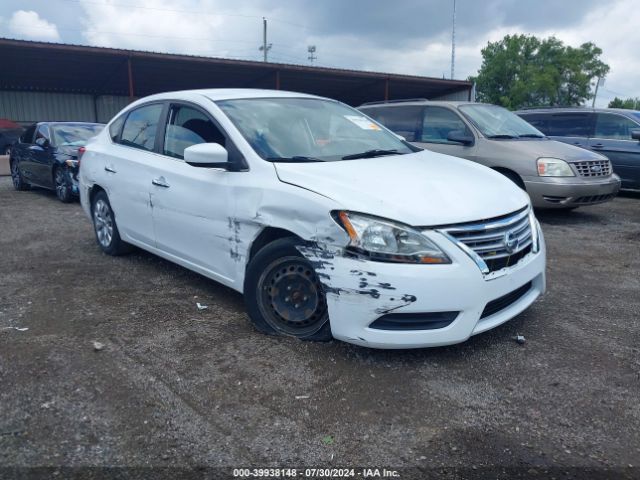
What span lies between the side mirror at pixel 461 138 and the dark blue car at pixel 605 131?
3.41 metres

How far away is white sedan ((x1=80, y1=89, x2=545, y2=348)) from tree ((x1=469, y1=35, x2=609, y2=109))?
63.1m

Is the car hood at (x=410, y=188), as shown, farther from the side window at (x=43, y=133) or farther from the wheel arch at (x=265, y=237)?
the side window at (x=43, y=133)

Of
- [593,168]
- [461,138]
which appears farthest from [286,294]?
[593,168]

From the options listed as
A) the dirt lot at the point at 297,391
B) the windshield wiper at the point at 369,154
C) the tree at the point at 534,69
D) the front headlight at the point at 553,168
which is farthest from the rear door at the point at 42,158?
the tree at the point at 534,69

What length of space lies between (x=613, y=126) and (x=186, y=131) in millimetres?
8562

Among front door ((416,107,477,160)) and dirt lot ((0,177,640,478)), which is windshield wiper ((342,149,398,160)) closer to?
dirt lot ((0,177,640,478))

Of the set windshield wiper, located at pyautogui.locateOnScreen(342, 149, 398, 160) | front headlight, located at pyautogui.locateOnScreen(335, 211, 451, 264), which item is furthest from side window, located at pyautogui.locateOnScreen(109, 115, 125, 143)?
front headlight, located at pyautogui.locateOnScreen(335, 211, 451, 264)

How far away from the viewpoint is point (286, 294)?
341 centimetres

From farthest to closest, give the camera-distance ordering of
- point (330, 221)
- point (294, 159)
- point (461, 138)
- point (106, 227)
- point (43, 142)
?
point (43, 142), point (461, 138), point (106, 227), point (294, 159), point (330, 221)

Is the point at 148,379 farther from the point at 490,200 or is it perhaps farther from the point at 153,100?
the point at 153,100

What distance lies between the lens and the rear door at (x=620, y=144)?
9.52 meters

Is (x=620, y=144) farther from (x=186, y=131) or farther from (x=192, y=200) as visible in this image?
(x=192, y=200)

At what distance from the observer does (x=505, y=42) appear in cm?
6906

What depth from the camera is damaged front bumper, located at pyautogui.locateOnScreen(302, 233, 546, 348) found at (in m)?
2.90
